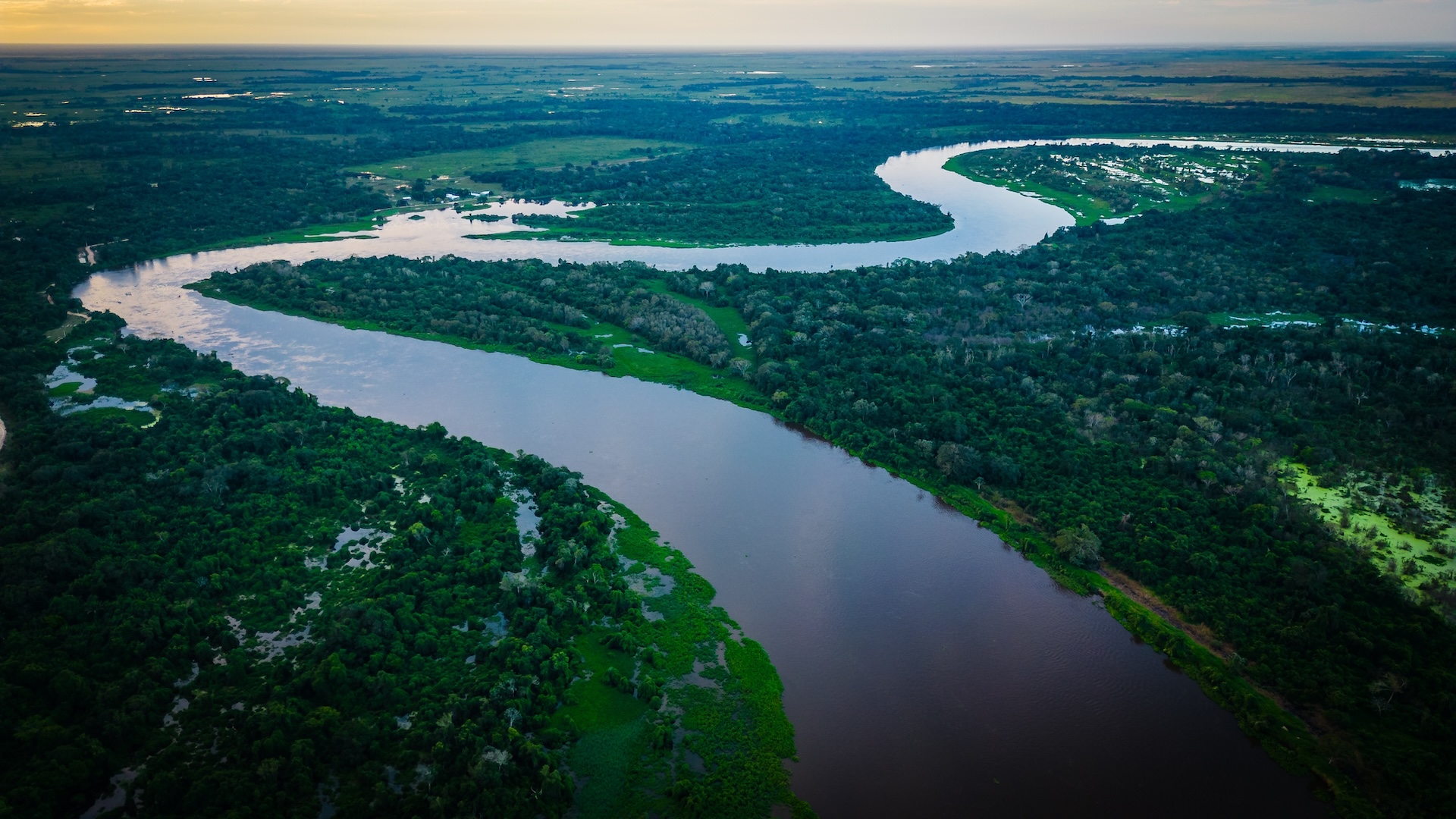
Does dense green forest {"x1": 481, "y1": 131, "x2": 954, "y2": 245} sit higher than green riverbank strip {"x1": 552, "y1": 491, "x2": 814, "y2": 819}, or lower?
higher

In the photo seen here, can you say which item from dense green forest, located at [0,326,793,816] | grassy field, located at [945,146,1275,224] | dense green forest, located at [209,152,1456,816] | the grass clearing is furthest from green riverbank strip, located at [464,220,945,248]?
dense green forest, located at [0,326,793,816]

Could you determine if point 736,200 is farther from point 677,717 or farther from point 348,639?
point 677,717

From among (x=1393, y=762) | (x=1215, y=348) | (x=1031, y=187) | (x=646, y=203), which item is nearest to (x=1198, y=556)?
(x=1393, y=762)

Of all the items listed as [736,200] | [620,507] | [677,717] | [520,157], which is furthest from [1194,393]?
[520,157]

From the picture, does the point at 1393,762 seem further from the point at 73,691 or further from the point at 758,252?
the point at 758,252

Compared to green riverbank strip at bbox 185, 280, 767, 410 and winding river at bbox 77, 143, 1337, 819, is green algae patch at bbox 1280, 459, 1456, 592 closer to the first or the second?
winding river at bbox 77, 143, 1337, 819
